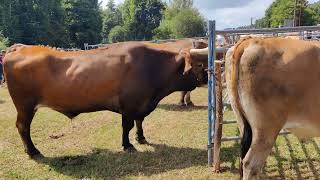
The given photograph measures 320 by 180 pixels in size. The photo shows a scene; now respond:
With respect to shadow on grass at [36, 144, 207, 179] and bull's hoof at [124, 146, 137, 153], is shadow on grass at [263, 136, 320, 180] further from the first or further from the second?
bull's hoof at [124, 146, 137, 153]

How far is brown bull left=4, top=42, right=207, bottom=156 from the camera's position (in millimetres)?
6414

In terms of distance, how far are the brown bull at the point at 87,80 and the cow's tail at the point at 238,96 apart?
2178mm

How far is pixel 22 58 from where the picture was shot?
21.3ft

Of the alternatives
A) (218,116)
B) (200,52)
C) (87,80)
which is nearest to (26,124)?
(87,80)

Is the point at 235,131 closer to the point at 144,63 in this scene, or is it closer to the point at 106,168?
the point at 144,63

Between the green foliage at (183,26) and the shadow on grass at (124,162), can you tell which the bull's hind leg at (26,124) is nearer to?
the shadow on grass at (124,162)

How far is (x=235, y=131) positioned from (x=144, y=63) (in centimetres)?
240

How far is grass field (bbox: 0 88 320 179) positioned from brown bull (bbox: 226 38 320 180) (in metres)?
1.21

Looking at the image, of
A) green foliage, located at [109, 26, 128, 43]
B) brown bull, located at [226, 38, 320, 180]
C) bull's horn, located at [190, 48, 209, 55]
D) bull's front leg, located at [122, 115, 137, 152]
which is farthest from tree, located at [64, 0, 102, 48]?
brown bull, located at [226, 38, 320, 180]

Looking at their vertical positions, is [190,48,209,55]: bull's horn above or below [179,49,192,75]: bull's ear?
above

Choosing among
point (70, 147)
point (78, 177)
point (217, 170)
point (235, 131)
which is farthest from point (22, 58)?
point (235, 131)

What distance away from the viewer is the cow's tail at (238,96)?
434cm

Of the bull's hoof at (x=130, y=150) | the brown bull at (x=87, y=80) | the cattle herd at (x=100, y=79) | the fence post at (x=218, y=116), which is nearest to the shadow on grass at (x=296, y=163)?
the fence post at (x=218, y=116)

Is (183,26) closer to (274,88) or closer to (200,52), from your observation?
(200,52)
